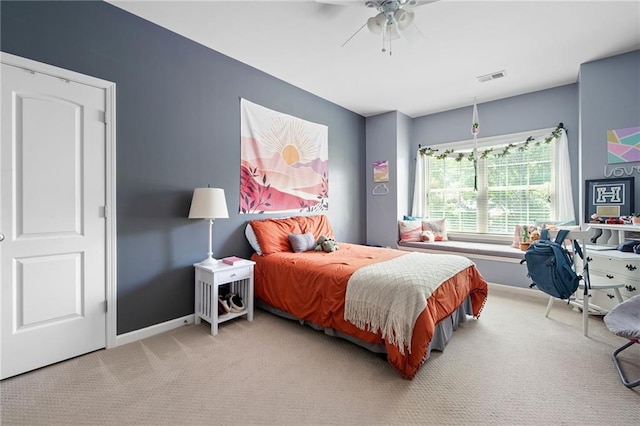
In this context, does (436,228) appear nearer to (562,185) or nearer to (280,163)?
(562,185)

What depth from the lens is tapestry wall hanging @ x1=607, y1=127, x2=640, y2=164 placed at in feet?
9.37

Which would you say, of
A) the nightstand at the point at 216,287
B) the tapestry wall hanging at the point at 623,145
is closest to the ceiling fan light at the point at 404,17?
the nightstand at the point at 216,287

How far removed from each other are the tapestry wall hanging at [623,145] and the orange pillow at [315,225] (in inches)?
128

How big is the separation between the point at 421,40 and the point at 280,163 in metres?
2.00

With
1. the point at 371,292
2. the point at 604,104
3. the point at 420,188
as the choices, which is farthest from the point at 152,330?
the point at 604,104

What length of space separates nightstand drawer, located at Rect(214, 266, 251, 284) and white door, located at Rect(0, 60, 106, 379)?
866 mm

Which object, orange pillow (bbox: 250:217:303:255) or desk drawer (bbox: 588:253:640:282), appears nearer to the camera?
desk drawer (bbox: 588:253:640:282)

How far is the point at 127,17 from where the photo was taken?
2307mm

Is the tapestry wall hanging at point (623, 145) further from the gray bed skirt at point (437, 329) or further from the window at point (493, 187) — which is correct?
the gray bed skirt at point (437, 329)

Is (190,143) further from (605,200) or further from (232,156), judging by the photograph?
(605,200)

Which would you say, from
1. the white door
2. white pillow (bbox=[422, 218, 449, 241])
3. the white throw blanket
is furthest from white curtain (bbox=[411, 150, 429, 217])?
the white door

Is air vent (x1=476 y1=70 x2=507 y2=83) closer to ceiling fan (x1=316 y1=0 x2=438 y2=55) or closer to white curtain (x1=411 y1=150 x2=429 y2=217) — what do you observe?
white curtain (x1=411 y1=150 x2=429 y2=217)

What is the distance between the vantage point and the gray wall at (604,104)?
9.45 feet

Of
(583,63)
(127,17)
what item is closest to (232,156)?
(127,17)
